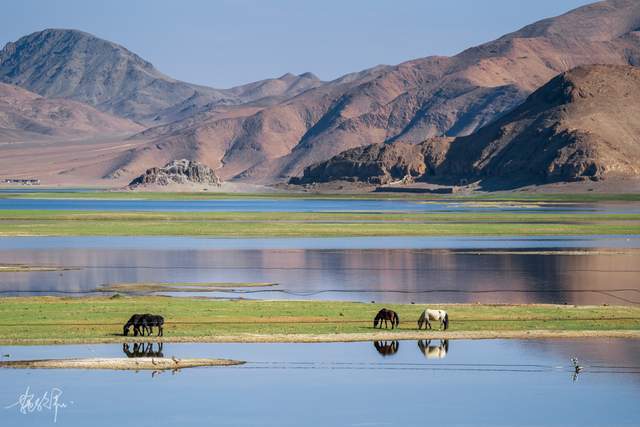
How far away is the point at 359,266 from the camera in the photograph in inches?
2164

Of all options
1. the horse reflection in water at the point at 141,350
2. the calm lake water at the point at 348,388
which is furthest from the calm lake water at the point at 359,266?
the calm lake water at the point at 348,388

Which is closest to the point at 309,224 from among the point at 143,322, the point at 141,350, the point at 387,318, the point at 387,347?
the point at 387,318

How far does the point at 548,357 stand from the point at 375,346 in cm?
440

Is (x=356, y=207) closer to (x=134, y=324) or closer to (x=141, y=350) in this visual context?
(x=134, y=324)

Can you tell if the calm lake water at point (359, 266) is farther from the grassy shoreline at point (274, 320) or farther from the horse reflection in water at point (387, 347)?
the horse reflection in water at point (387, 347)

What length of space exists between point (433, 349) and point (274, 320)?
21.4 ft

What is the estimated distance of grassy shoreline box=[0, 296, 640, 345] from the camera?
2997 cm

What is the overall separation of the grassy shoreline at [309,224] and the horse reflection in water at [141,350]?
5009 cm

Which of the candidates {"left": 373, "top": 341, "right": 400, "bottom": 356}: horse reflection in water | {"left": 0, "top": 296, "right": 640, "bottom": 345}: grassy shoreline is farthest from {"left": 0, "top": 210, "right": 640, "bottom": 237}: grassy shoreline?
{"left": 373, "top": 341, "right": 400, "bottom": 356}: horse reflection in water

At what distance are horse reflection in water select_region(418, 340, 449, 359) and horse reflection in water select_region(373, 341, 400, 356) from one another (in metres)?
0.64

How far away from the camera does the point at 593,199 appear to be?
170m

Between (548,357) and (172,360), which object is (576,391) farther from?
(172,360)

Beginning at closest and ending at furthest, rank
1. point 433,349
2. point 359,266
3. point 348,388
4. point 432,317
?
point 348,388
point 433,349
point 432,317
point 359,266

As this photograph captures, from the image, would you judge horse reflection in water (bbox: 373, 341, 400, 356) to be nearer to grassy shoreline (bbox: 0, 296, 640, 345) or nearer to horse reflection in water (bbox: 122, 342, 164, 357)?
grassy shoreline (bbox: 0, 296, 640, 345)
